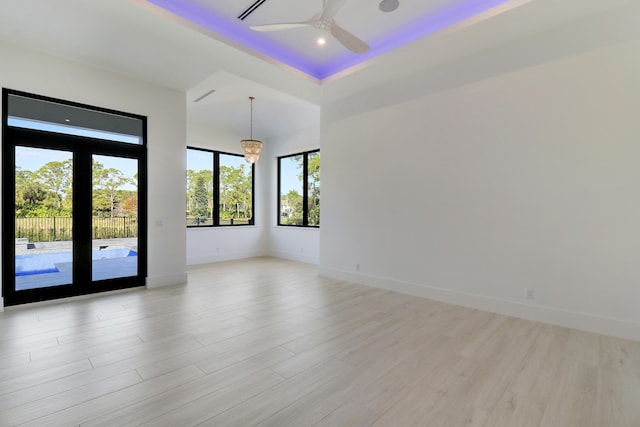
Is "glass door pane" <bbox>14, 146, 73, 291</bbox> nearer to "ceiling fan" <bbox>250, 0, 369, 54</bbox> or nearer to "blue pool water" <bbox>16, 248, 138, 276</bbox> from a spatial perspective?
"blue pool water" <bbox>16, 248, 138, 276</bbox>

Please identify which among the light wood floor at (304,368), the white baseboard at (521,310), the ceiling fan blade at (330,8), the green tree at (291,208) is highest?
the ceiling fan blade at (330,8)

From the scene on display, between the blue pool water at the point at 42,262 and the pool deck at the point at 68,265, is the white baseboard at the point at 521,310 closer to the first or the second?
the pool deck at the point at 68,265

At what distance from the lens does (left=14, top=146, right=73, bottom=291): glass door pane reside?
3928 millimetres

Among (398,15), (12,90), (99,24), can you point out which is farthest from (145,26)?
(398,15)

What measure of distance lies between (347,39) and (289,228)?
18.3 ft

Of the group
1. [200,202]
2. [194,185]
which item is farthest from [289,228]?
[194,185]

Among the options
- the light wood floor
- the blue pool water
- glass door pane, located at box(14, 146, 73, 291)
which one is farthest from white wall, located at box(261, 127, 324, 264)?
glass door pane, located at box(14, 146, 73, 291)

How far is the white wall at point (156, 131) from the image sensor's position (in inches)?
165

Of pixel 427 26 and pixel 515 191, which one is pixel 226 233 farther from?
pixel 515 191

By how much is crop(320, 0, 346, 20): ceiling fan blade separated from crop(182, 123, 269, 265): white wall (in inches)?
210

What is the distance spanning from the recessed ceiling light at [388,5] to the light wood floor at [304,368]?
12.1 ft

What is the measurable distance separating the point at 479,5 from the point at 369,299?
3933mm

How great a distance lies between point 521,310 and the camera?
3635mm

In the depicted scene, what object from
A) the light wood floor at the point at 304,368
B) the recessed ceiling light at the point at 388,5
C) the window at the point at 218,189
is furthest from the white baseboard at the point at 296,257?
the recessed ceiling light at the point at 388,5
